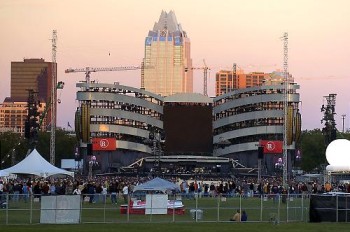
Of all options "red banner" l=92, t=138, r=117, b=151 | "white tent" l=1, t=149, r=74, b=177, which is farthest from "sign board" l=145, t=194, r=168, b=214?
"red banner" l=92, t=138, r=117, b=151

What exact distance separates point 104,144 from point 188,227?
478ft

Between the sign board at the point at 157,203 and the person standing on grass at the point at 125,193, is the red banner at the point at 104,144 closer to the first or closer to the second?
the person standing on grass at the point at 125,193

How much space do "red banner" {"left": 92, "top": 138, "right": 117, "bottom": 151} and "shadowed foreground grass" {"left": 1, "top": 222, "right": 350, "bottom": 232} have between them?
141 meters

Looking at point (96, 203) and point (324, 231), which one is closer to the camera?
point (324, 231)

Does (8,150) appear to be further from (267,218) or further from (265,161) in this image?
(267,218)

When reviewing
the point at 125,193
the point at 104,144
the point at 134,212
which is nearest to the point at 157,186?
the point at 125,193

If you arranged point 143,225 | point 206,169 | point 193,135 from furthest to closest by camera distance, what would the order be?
point 193,135, point 206,169, point 143,225

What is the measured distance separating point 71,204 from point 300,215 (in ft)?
36.0

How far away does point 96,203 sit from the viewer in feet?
179

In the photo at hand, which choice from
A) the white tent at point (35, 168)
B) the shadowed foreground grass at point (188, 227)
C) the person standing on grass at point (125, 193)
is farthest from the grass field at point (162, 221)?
the white tent at point (35, 168)

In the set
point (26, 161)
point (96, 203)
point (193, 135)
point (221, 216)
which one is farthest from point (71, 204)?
point (193, 135)

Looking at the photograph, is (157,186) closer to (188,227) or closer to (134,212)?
(134,212)

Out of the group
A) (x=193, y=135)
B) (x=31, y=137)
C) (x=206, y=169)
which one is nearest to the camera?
(x=31, y=137)

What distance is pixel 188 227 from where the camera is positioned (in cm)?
4644
